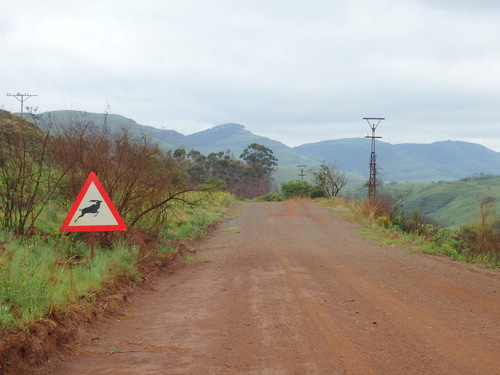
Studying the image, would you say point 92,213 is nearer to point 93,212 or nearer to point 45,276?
point 93,212

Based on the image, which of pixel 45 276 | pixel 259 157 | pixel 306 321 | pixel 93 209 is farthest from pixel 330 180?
pixel 45 276

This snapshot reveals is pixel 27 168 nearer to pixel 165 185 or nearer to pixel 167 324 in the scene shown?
pixel 165 185

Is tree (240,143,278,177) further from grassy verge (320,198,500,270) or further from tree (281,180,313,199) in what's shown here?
grassy verge (320,198,500,270)

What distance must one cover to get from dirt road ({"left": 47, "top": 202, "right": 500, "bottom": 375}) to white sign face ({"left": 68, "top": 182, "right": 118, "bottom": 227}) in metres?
1.63

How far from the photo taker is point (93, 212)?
8.99 meters

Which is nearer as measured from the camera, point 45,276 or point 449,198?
point 45,276

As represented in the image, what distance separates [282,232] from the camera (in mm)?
17844

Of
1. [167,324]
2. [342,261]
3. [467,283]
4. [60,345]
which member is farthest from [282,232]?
[60,345]

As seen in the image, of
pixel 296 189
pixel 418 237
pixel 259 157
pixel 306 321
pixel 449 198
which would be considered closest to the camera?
pixel 306 321

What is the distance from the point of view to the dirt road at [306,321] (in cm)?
494

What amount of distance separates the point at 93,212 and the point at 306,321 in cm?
457

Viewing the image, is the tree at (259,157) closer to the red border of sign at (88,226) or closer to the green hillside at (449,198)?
the green hillside at (449,198)

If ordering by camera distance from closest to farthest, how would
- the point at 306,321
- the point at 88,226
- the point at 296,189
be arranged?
the point at 306,321 < the point at 88,226 < the point at 296,189

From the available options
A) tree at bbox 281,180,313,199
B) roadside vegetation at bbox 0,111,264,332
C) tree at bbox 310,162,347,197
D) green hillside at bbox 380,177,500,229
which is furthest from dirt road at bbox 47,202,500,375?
green hillside at bbox 380,177,500,229
